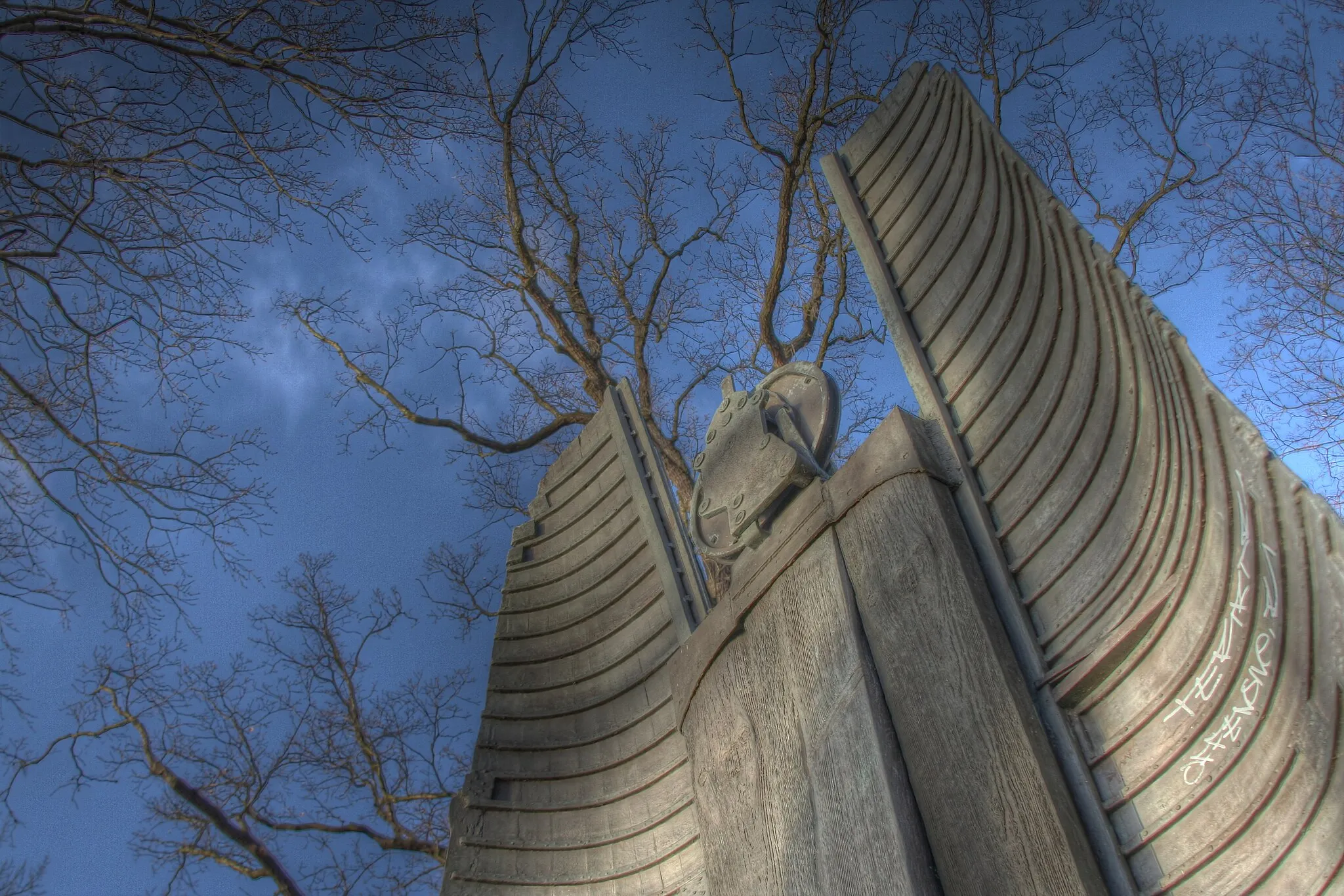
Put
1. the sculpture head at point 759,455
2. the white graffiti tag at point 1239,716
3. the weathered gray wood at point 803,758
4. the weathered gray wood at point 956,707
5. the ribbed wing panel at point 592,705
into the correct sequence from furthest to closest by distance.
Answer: the ribbed wing panel at point 592,705 → the sculpture head at point 759,455 → the weathered gray wood at point 803,758 → the weathered gray wood at point 956,707 → the white graffiti tag at point 1239,716

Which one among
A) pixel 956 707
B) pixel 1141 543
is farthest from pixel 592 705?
pixel 1141 543

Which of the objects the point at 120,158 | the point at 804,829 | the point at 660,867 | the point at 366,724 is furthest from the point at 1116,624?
the point at 366,724

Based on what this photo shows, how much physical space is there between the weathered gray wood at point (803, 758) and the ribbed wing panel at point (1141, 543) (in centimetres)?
55

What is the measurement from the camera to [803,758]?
3.45 metres

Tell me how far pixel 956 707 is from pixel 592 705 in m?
2.50

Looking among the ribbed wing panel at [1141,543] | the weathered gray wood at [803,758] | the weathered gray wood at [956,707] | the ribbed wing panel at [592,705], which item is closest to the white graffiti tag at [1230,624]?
the ribbed wing panel at [1141,543]

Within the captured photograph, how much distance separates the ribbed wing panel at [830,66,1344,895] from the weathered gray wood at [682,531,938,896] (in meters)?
0.55

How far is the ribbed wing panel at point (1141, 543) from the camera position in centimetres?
222

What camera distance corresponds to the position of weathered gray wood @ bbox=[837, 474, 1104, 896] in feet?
8.66

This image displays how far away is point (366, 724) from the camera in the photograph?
40.5ft

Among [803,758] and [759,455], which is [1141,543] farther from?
[759,455]

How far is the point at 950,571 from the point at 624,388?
128 inches

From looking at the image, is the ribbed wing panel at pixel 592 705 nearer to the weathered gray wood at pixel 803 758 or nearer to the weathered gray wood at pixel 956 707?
the weathered gray wood at pixel 803 758

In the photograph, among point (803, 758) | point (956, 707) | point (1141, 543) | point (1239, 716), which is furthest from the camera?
point (803, 758)
